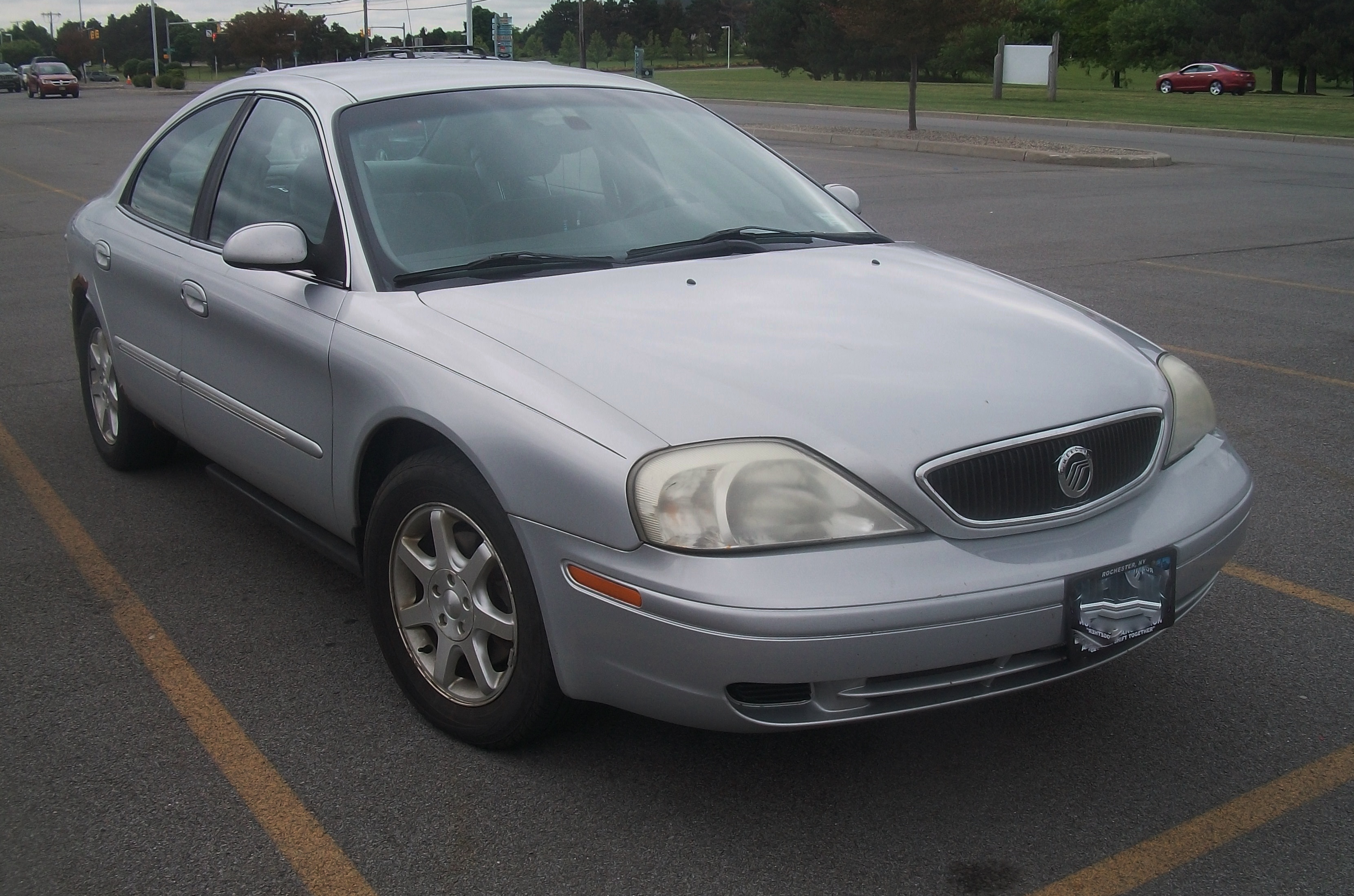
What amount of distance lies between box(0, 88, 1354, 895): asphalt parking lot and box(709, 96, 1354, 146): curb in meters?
17.9

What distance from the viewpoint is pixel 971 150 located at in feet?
70.3

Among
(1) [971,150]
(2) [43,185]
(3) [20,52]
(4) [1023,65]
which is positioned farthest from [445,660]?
(3) [20,52]

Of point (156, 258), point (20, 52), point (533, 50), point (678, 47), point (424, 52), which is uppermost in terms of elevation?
point (20, 52)

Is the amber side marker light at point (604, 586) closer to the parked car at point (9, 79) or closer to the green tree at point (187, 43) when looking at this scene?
the parked car at point (9, 79)

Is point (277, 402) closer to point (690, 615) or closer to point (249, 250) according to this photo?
point (249, 250)

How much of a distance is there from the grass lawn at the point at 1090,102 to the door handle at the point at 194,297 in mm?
19458

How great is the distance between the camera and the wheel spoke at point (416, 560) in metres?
3.06

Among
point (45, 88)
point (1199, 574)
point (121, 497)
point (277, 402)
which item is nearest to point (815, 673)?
point (1199, 574)

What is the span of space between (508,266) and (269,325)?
0.77 metres

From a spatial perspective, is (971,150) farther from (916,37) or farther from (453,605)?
(453,605)

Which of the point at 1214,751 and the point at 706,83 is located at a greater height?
the point at 706,83

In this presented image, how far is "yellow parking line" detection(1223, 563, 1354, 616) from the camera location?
387 cm

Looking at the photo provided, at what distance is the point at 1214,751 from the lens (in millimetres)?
3043

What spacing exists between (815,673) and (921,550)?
0.33m
